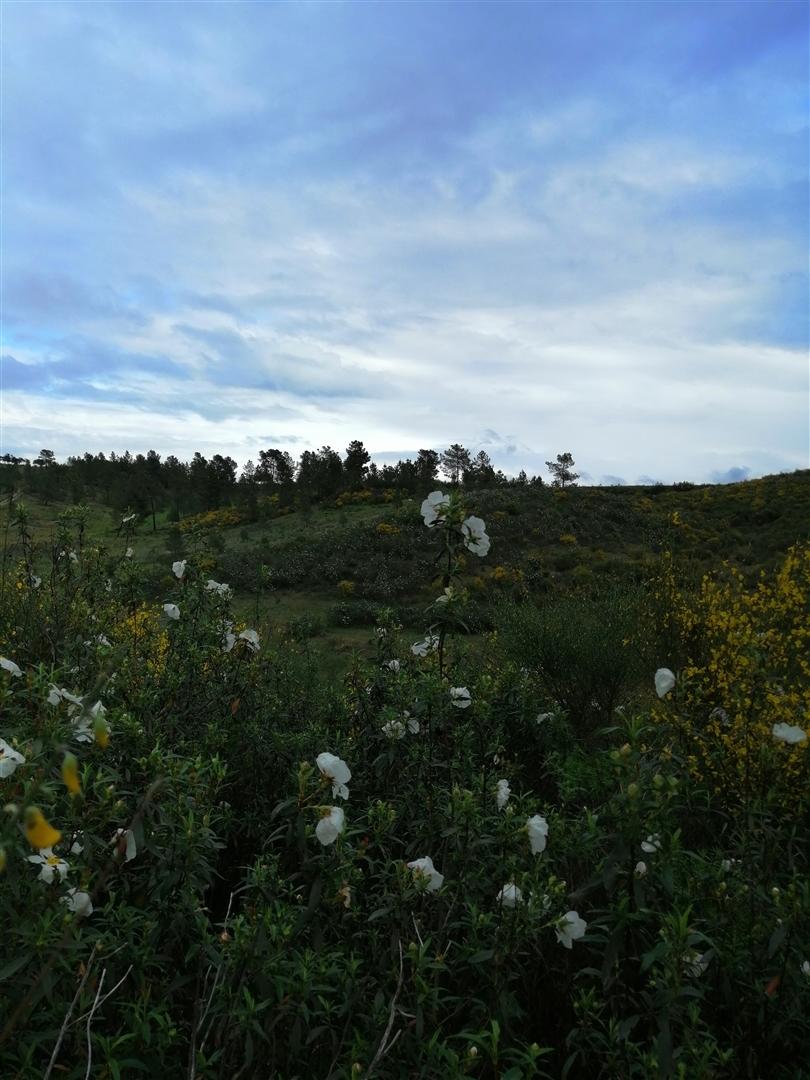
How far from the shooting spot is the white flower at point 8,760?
168 cm

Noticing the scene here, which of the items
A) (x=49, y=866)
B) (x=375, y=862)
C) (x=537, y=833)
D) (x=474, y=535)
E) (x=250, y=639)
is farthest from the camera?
(x=250, y=639)

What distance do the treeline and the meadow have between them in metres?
21.1

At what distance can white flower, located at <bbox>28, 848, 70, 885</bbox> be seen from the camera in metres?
1.68

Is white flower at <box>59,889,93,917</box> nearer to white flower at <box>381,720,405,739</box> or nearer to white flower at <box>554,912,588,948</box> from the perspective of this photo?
white flower at <box>554,912,588,948</box>

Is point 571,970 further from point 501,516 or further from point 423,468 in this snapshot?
point 423,468

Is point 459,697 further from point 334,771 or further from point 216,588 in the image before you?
point 216,588

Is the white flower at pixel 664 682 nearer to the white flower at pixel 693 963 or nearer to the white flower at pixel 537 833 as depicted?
the white flower at pixel 537 833

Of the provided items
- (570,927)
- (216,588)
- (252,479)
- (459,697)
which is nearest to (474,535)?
(459,697)

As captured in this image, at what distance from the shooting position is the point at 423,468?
29953 mm

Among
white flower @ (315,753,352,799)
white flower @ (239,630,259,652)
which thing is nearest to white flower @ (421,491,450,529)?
white flower @ (315,753,352,799)

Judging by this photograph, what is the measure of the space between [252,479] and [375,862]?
33.3 metres

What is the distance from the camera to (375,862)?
2309 mm

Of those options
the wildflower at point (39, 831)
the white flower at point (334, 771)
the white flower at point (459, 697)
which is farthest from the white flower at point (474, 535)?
the wildflower at point (39, 831)

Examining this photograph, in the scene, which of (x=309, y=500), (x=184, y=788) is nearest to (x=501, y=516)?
(x=309, y=500)
